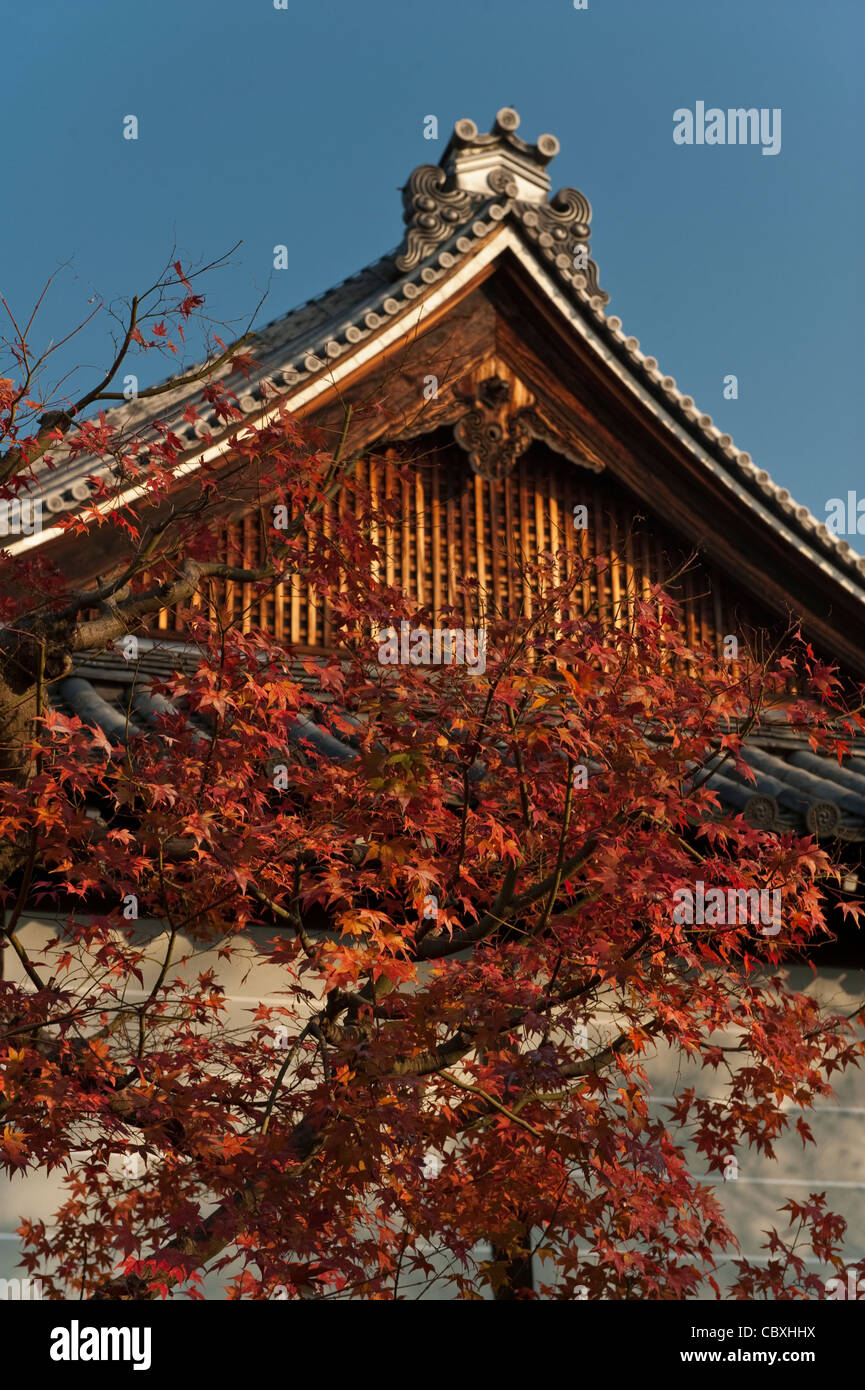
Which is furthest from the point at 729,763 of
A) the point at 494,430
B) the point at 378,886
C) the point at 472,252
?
the point at 378,886

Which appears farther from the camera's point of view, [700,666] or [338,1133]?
[700,666]

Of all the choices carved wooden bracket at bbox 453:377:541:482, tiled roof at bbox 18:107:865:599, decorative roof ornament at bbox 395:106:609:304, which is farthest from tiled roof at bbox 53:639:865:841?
decorative roof ornament at bbox 395:106:609:304

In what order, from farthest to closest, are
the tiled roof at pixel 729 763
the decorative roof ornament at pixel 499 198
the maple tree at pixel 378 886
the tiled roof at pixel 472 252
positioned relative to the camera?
the decorative roof ornament at pixel 499 198, the tiled roof at pixel 472 252, the tiled roof at pixel 729 763, the maple tree at pixel 378 886

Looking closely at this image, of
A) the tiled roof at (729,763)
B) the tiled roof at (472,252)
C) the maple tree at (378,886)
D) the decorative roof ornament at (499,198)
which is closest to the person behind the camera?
the maple tree at (378,886)

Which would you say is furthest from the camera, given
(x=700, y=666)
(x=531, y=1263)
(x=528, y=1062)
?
(x=531, y=1263)

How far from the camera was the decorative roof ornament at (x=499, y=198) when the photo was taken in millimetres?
9547

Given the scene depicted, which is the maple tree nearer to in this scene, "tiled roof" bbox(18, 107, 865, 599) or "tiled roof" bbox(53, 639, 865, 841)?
"tiled roof" bbox(53, 639, 865, 841)

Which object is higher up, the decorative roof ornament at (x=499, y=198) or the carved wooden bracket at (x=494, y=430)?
the decorative roof ornament at (x=499, y=198)

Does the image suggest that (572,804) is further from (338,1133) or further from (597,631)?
(338,1133)

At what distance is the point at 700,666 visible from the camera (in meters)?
5.49

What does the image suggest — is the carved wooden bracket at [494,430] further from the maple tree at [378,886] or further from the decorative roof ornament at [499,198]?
the maple tree at [378,886]

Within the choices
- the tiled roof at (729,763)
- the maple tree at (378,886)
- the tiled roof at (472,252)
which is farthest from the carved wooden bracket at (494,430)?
the maple tree at (378,886)
